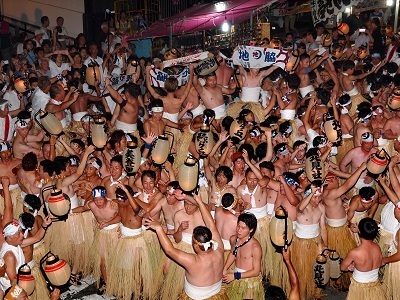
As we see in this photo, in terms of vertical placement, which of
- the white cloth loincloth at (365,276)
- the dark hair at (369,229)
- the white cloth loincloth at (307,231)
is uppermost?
the dark hair at (369,229)

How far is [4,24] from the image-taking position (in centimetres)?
1564

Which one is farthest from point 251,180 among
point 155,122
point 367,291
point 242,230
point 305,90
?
point 305,90

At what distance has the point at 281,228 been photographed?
4645 millimetres

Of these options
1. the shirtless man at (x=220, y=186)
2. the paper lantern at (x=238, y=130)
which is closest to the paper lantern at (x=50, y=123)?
the shirtless man at (x=220, y=186)

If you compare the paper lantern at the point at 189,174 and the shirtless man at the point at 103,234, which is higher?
the paper lantern at the point at 189,174

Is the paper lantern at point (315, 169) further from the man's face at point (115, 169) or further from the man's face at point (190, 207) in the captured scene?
the man's face at point (115, 169)

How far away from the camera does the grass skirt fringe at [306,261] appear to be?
6.08 m

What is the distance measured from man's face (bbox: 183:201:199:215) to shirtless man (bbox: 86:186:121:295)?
97cm

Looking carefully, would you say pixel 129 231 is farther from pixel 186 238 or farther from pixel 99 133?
pixel 99 133

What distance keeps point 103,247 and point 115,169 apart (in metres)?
0.90

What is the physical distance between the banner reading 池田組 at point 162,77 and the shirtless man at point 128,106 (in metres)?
0.43

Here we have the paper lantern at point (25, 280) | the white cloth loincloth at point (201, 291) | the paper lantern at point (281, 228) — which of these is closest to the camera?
the paper lantern at point (25, 280)

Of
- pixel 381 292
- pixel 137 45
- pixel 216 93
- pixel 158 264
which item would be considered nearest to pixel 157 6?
pixel 137 45

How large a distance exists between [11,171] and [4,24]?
391 inches
